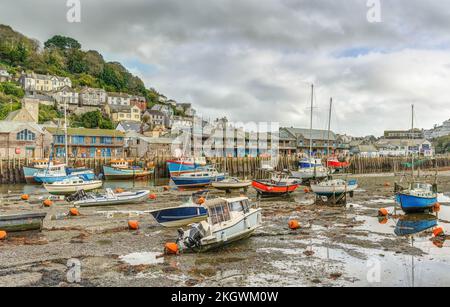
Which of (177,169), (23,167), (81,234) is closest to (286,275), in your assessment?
(81,234)

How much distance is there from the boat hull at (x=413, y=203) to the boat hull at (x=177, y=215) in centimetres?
1418

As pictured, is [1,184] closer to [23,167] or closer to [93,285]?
[23,167]

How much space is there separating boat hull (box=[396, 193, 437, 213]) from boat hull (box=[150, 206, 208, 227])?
1418 cm

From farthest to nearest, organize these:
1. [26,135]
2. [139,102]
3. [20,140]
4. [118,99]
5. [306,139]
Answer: [139,102] → [118,99] → [306,139] → [26,135] → [20,140]

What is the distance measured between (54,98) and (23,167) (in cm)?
7593

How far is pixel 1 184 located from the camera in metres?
52.0

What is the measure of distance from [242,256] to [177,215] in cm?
605

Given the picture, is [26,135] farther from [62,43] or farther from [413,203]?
[62,43]

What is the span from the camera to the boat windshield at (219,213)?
17031 mm

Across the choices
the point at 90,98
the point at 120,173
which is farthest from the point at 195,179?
the point at 90,98

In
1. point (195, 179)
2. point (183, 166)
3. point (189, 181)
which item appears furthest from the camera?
point (183, 166)

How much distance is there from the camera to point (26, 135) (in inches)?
2437

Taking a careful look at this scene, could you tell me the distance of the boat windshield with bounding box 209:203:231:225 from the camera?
17031 mm
